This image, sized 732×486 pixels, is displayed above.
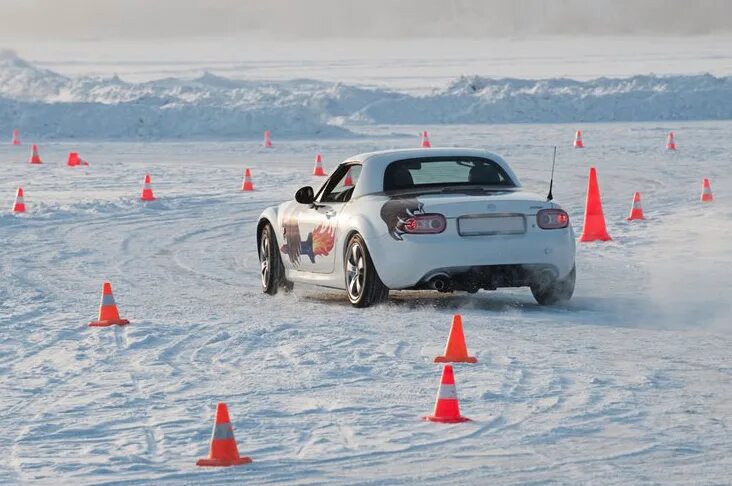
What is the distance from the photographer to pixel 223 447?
272 inches

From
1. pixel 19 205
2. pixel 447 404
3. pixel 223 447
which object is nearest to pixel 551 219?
pixel 447 404

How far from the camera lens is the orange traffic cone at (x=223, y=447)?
271 inches

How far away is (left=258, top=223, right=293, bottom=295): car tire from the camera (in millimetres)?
13812

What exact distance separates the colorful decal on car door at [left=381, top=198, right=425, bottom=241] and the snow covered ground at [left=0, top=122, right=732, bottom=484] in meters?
0.67

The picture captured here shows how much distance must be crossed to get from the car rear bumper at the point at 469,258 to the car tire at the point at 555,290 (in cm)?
29

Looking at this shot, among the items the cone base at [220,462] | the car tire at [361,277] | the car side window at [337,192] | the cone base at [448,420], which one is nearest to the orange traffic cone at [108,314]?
the car tire at [361,277]

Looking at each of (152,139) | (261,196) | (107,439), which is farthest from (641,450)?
(152,139)

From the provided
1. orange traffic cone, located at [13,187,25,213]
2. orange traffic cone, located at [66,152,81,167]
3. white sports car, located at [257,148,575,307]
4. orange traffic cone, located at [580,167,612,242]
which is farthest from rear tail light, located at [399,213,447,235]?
orange traffic cone, located at [66,152,81,167]

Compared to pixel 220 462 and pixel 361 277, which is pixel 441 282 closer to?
pixel 361 277

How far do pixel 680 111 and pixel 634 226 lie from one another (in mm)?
45187

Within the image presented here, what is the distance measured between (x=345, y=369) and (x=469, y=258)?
2.38 metres

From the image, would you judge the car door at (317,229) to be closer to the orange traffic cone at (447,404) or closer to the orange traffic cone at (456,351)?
the orange traffic cone at (456,351)

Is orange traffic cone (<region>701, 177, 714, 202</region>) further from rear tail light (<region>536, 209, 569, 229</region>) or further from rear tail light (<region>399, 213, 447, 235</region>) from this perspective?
rear tail light (<region>399, 213, 447, 235</region>)

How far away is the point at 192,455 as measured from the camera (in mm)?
7211
